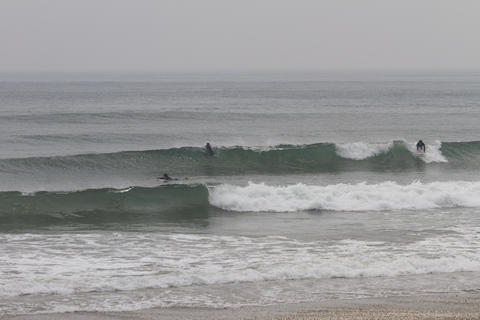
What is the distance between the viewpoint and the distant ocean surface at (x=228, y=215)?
1407cm

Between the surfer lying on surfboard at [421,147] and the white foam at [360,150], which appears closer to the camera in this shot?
the white foam at [360,150]

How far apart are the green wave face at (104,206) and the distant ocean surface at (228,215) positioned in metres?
0.06

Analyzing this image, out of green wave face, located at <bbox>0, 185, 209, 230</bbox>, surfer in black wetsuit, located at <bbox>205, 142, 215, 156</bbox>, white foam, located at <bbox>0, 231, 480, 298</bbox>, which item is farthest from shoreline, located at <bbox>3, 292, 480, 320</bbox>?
surfer in black wetsuit, located at <bbox>205, 142, 215, 156</bbox>

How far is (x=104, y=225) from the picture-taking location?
2131cm

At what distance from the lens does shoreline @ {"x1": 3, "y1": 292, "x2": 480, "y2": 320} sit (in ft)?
38.6

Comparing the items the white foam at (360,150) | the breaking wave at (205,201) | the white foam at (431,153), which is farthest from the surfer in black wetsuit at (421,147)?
the breaking wave at (205,201)

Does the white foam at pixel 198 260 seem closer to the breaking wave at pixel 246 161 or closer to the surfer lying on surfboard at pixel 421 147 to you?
the breaking wave at pixel 246 161

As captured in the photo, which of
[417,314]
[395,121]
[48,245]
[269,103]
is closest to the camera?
[417,314]

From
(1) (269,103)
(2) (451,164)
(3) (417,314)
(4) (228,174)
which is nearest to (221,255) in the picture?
(3) (417,314)

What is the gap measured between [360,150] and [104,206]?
612 inches

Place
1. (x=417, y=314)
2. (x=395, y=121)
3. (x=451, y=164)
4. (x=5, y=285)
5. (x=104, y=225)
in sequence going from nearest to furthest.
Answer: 1. (x=417, y=314)
2. (x=5, y=285)
3. (x=104, y=225)
4. (x=451, y=164)
5. (x=395, y=121)

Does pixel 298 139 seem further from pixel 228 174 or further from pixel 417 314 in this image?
pixel 417 314

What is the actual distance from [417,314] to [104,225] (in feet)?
38.5

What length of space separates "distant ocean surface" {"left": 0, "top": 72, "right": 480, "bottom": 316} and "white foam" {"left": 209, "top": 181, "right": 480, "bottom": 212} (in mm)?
65
